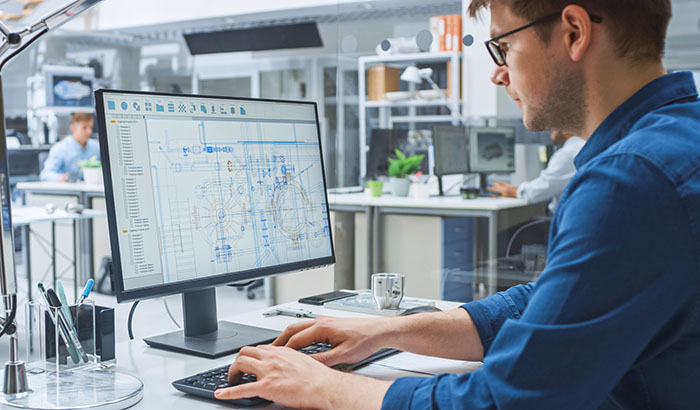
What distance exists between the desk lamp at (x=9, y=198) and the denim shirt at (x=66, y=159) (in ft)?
17.7

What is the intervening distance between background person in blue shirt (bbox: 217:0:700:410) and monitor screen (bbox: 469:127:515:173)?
350cm

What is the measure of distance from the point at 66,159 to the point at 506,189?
3846mm

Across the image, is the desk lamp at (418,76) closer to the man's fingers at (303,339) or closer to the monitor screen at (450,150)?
the monitor screen at (450,150)

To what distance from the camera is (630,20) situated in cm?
87

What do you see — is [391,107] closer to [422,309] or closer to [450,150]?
[450,150]

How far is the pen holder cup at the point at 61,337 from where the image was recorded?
1146 millimetres

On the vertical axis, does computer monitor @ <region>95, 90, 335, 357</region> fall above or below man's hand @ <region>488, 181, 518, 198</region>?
above

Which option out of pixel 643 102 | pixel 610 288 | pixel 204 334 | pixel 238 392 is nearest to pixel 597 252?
pixel 610 288

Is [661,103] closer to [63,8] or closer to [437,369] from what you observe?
[437,369]

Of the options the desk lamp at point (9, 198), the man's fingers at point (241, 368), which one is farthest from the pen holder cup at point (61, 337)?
the man's fingers at point (241, 368)

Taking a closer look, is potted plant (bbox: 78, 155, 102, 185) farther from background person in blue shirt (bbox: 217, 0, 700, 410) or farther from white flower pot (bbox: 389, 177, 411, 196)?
background person in blue shirt (bbox: 217, 0, 700, 410)

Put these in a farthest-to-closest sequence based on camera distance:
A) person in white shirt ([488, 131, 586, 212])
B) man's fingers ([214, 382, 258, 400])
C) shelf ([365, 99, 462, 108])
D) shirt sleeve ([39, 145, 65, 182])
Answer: shirt sleeve ([39, 145, 65, 182])
shelf ([365, 99, 462, 108])
person in white shirt ([488, 131, 586, 212])
man's fingers ([214, 382, 258, 400])

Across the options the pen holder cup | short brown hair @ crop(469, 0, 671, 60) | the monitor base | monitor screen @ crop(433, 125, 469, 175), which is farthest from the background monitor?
short brown hair @ crop(469, 0, 671, 60)

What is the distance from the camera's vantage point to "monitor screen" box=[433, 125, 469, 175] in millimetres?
4371
